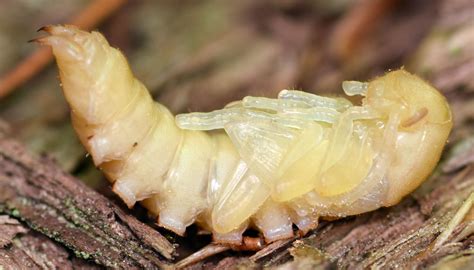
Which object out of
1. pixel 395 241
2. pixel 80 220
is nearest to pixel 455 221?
pixel 395 241

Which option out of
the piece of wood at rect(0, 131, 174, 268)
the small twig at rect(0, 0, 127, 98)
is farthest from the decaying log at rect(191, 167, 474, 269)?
the small twig at rect(0, 0, 127, 98)

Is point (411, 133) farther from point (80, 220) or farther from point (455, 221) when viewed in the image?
point (80, 220)

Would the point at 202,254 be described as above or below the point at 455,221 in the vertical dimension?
below

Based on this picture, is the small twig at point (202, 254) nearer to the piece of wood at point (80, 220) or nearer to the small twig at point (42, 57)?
the piece of wood at point (80, 220)

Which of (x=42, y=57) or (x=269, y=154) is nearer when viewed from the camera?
(x=269, y=154)

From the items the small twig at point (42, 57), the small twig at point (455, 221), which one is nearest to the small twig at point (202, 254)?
the small twig at point (455, 221)

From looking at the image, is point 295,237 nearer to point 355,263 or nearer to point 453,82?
point 355,263

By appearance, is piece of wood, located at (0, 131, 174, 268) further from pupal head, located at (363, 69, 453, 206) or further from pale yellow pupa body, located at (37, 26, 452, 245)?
pupal head, located at (363, 69, 453, 206)
